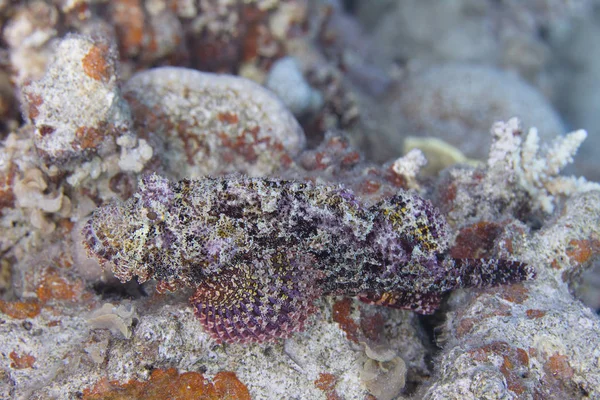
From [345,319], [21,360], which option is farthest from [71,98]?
[345,319]

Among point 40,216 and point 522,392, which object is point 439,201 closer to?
point 522,392

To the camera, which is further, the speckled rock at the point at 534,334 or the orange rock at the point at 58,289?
the orange rock at the point at 58,289

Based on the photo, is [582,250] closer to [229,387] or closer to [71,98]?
[229,387]

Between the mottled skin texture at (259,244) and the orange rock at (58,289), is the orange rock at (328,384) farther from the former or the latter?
the orange rock at (58,289)

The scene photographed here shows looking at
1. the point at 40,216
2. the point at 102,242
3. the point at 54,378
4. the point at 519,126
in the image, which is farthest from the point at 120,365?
the point at 519,126

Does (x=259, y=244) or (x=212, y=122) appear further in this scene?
(x=212, y=122)

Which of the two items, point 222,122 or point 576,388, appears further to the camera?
→ point 222,122

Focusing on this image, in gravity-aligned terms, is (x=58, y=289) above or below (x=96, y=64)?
below

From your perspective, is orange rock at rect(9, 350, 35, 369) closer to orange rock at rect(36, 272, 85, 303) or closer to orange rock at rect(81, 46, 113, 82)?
orange rock at rect(36, 272, 85, 303)

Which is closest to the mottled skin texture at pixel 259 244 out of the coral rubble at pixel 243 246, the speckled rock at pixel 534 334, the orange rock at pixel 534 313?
the coral rubble at pixel 243 246
